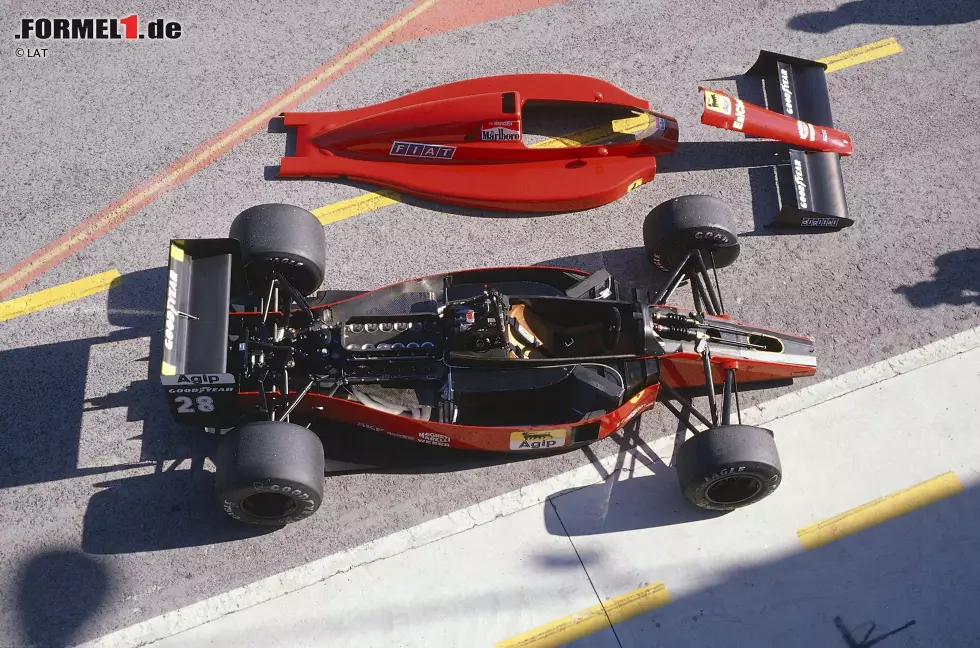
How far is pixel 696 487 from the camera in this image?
646 centimetres

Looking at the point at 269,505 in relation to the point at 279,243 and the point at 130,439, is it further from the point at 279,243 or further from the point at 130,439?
the point at 279,243

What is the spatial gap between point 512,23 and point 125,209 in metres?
4.05

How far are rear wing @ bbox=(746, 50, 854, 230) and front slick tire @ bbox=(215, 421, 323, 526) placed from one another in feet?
14.6

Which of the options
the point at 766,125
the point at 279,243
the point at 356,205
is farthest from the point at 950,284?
the point at 279,243

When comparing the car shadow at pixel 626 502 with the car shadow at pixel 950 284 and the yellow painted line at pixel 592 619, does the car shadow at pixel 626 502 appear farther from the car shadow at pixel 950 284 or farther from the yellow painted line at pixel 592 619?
the car shadow at pixel 950 284

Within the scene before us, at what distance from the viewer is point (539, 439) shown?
6.76 metres

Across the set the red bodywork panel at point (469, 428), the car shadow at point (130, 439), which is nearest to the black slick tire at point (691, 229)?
the red bodywork panel at point (469, 428)

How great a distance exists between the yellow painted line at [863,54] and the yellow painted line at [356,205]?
439cm

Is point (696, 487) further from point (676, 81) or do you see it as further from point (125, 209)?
point (125, 209)

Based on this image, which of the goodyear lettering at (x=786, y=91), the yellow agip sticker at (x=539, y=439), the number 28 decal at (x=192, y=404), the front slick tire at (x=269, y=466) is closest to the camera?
the front slick tire at (x=269, y=466)

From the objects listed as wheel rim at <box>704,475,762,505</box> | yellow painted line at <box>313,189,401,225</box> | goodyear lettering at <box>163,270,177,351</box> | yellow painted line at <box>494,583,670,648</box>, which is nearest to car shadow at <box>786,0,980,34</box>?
yellow painted line at <box>313,189,401,225</box>

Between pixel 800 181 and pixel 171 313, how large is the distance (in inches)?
203

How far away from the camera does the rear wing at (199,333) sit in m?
6.22

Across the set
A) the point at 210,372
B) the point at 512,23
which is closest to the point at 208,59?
the point at 512,23
